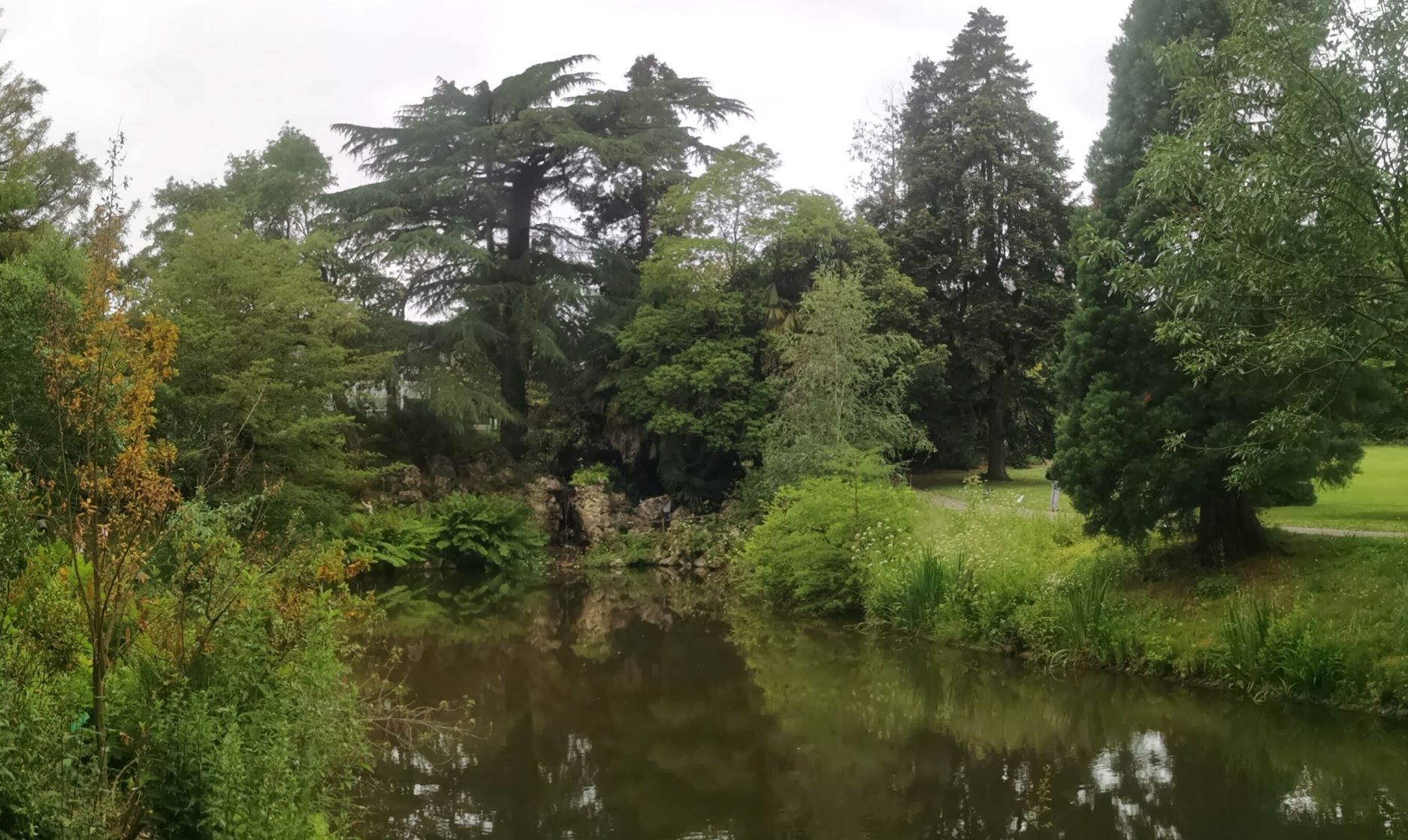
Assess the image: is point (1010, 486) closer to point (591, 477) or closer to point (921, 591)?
point (591, 477)

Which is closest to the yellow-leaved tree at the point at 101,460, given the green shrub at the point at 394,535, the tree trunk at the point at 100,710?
the tree trunk at the point at 100,710

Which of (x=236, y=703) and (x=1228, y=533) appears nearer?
(x=236, y=703)

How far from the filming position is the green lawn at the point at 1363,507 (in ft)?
43.1

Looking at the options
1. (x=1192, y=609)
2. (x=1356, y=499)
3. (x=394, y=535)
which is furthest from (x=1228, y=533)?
(x=394, y=535)

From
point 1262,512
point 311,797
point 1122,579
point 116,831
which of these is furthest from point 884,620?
point 116,831

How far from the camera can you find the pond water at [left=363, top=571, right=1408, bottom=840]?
689 cm

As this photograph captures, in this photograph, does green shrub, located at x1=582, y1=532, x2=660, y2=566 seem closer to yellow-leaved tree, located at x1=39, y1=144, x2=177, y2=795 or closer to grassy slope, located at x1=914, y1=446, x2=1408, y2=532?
grassy slope, located at x1=914, y1=446, x2=1408, y2=532

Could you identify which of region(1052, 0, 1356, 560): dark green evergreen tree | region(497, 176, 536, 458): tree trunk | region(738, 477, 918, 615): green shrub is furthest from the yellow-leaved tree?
region(497, 176, 536, 458): tree trunk

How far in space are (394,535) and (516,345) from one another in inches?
244

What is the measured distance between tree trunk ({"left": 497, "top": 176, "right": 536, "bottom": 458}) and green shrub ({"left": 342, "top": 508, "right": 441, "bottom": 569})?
4.18 m

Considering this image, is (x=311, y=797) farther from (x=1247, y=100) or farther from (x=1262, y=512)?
(x=1262, y=512)

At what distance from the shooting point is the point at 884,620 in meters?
14.0

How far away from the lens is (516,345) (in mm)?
24688

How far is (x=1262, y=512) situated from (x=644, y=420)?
48.0ft
